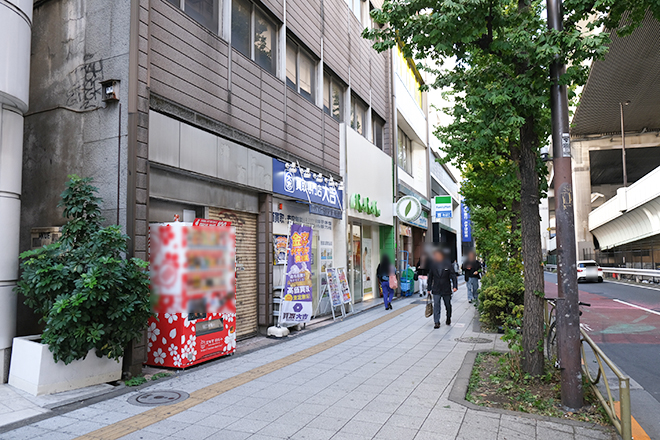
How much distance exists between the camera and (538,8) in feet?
21.2

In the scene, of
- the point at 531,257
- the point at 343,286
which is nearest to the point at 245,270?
the point at 343,286

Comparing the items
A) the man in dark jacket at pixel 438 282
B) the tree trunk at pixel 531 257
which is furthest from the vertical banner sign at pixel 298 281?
the tree trunk at pixel 531 257

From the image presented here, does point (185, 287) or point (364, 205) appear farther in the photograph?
A: point (364, 205)

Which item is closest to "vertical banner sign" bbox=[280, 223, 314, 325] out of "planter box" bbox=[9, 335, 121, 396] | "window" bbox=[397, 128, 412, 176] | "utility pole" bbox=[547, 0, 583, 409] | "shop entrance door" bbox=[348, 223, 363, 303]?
"planter box" bbox=[9, 335, 121, 396]

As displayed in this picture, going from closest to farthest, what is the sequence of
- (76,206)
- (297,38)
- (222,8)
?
1. (76,206)
2. (222,8)
3. (297,38)

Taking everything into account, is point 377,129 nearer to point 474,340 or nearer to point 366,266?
point 366,266

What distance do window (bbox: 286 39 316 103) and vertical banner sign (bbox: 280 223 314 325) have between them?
4.26 meters

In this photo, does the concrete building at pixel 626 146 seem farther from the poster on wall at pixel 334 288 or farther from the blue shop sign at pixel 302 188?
the poster on wall at pixel 334 288

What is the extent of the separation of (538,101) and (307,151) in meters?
7.96

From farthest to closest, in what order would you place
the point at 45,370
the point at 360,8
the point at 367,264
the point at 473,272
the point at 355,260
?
1. the point at 360,8
2. the point at 367,264
3. the point at 355,260
4. the point at 473,272
5. the point at 45,370

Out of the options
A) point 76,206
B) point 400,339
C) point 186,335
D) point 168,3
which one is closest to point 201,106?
point 168,3

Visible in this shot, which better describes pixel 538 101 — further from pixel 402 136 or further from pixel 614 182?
pixel 614 182

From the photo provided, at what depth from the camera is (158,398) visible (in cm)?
573

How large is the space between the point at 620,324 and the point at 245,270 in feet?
31.4
